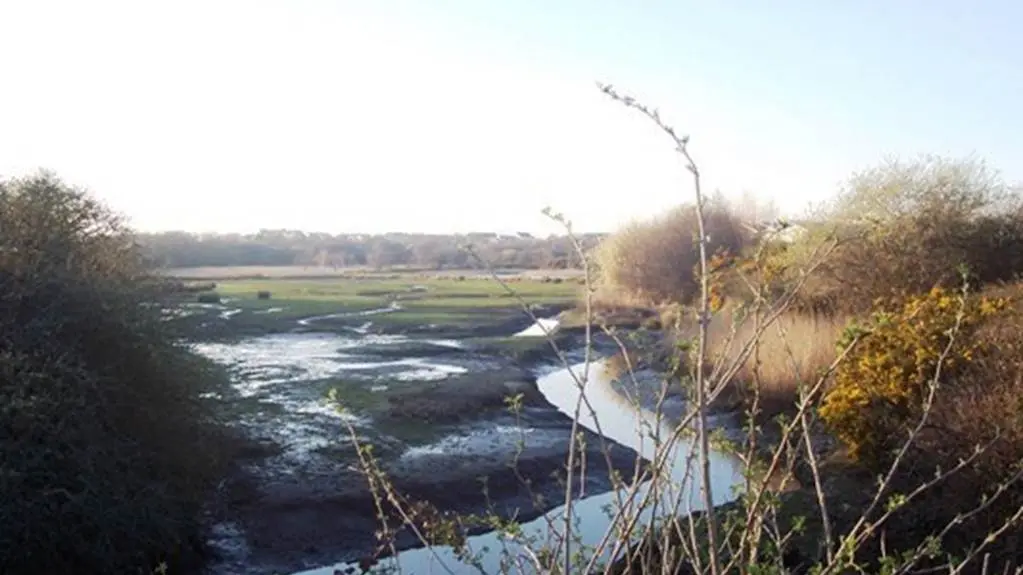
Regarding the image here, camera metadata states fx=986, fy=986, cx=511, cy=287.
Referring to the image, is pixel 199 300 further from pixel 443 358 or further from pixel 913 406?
pixel 913 406

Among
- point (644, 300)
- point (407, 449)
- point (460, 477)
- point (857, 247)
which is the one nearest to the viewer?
point (460, 477)

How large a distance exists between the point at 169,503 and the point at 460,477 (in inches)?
222

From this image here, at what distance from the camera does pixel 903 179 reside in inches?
917

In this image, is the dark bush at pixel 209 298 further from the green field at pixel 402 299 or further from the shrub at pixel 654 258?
the shrub at pixel 654 258

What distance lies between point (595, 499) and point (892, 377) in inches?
184

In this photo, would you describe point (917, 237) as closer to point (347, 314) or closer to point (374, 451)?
point (374, 451)

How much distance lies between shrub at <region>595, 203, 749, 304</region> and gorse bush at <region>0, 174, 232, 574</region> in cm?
3249

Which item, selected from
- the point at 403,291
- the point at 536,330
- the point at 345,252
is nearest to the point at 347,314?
the point at 536,330

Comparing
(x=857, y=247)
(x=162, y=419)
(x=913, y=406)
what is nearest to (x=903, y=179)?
(x=857, y=247)

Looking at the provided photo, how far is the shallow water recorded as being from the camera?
148 inches

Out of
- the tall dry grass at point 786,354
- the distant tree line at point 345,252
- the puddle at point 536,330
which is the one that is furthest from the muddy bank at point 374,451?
the distant tree line at point 345,252

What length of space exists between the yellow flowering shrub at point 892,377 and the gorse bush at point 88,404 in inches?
337

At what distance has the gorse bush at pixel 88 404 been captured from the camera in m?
9.92

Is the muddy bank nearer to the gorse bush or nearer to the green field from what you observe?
the gorse bush
